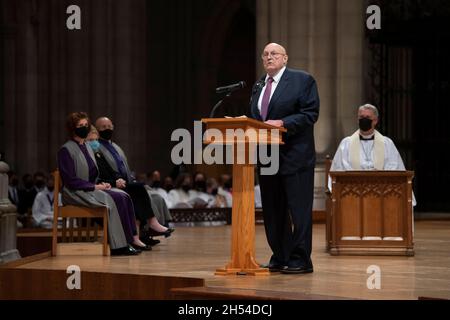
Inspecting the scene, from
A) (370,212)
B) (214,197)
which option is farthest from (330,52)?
(370,212)

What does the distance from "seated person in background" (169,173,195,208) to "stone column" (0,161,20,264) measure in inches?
339

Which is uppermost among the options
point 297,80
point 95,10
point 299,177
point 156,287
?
point 95,10

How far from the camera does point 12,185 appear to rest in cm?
2061

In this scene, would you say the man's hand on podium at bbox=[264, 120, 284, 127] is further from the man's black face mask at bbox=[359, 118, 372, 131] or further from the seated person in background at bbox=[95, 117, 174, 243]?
the seated person in background at bbox=[95, 117, 174, 243]

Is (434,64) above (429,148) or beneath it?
above

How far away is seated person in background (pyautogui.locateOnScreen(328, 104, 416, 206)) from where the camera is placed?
1263cm

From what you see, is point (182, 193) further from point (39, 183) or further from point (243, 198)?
point (243, 198)

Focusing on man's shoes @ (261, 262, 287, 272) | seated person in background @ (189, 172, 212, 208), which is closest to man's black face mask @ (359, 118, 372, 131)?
man's shoes @ (261, 262, 287, 272)

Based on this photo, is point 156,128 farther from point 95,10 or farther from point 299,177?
point 299,177

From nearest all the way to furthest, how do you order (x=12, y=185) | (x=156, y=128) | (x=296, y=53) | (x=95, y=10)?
(x=296, y=53) < (x=12, y=185) < (x=95, y=10) < (x=156, y=128)

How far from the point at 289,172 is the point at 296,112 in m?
0.54

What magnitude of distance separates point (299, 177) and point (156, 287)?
1538 millimetres

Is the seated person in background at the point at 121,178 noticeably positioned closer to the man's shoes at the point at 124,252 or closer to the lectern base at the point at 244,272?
the man's shoes at the point at 124,252
